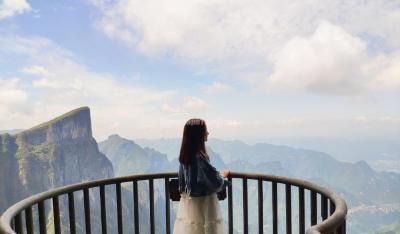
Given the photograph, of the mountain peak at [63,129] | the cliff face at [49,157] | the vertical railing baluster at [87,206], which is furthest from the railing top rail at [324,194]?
the mountain peak at [63,129]

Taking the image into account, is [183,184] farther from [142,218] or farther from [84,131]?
[142,218]

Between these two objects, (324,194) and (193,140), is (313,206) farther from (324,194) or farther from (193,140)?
(193,140)

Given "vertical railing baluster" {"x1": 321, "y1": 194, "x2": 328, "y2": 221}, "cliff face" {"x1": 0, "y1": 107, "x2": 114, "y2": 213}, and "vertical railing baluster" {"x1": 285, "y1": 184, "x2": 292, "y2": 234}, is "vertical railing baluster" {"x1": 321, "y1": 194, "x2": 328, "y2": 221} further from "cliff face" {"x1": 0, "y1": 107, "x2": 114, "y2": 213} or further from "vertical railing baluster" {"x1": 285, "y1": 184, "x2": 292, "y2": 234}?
"cliff face" {"x1": 0, "y1": 107, "x2": 114, "y2": 213}

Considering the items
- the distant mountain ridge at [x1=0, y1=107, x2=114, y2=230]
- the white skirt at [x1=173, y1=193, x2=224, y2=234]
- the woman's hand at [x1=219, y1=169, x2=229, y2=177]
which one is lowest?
the distant mountain ridge at [x1=0, y1=107, x2=114, y2=230]

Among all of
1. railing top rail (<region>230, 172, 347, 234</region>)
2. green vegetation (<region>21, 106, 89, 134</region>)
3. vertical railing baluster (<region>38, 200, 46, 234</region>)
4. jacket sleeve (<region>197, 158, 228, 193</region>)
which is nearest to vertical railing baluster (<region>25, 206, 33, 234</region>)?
vertical railing baluster (<region>38, 200, 46, 234</region>)

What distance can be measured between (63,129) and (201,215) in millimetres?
117022

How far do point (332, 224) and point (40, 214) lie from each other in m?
2.32

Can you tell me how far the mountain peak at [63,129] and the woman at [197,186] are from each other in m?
108

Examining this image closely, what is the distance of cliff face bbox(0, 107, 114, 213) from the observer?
306 ft

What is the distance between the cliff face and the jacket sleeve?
297ft

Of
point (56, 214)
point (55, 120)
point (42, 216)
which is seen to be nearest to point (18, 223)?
point (42, 216)

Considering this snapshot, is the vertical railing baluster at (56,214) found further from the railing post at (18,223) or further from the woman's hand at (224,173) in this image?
the woman's hand at (224,173)

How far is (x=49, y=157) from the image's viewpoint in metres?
107

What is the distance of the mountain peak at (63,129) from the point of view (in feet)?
352
